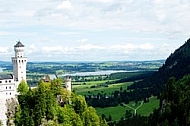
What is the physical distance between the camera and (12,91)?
135 meters

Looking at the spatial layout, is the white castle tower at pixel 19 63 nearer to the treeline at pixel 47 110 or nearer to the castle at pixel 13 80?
the castle at pixel 13 80

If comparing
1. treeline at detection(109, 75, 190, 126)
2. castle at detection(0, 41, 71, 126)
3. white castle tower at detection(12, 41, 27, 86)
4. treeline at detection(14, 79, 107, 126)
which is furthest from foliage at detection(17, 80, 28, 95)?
treeline at detection(109, 75, 190, 126)

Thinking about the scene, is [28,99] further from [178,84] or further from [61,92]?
[178,84]

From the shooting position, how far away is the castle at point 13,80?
13125 cm

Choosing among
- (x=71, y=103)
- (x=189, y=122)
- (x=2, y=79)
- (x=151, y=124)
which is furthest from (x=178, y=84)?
(x=2, y=79)

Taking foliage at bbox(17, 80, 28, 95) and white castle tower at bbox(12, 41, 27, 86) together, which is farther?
white castle tower at bbox(12, 41, 27, 86)

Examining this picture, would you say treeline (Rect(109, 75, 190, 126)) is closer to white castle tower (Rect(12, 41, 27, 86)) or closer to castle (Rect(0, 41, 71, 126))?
castle (Rect(0, 41, 71, 126))

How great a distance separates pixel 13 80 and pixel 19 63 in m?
7.98

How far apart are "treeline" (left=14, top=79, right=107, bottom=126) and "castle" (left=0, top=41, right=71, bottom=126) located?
3073 millimetres

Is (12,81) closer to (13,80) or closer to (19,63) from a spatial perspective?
(13,80)

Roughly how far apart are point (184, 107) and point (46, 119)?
43.9m

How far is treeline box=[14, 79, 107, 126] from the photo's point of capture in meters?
128

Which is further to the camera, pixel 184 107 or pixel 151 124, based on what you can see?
pixel 151 124

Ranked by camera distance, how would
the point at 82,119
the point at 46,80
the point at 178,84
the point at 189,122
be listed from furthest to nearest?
the point at 178,84 < the point at 46,80 < the point at 82,119 < the point at 189,122
